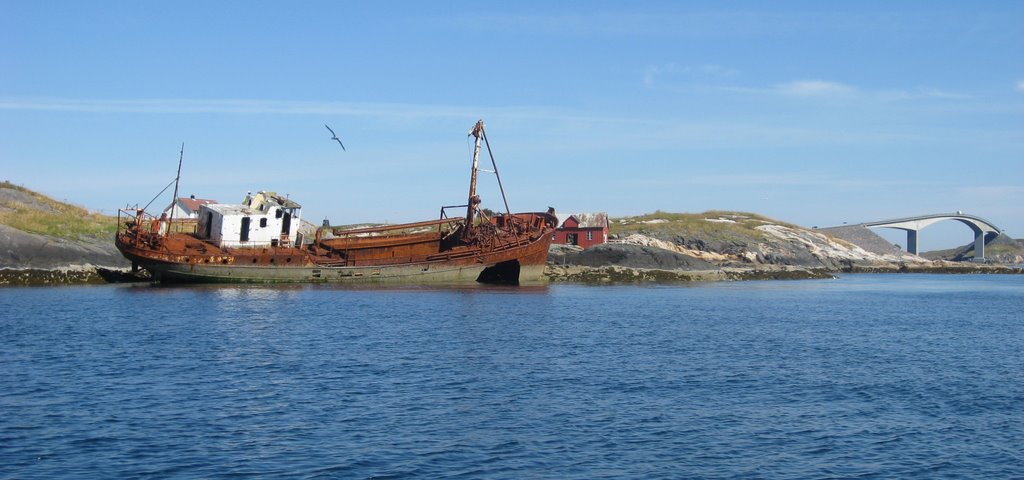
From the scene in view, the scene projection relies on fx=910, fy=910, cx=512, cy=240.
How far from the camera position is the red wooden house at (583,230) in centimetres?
10044

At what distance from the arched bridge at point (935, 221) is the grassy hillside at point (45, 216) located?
5358 inches

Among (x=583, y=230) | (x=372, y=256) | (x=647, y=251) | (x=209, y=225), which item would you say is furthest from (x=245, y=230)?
(x=583, y=230)

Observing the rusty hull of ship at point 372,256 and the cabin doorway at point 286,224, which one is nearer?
the rusty hull of ship at point 372,256

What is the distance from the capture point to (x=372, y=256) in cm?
6512

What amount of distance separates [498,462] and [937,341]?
26.7m

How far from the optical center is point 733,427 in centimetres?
2073

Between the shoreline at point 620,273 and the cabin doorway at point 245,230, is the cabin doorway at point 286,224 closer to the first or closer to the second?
the cabin doorway at point 245,230

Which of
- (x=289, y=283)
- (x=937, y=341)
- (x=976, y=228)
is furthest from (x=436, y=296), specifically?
(x=976, y=228)

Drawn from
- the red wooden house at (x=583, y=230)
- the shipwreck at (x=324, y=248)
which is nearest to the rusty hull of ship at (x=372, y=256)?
the shipwreck at (x=324, y=248)

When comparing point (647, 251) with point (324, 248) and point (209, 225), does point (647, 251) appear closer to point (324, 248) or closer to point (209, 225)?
point (324, 248)

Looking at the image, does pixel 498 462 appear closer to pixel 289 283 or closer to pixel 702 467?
pixel 702 467

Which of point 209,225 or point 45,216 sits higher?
point 45,216

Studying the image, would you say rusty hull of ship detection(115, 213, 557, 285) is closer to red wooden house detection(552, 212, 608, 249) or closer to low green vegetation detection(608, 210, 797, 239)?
red wooden house detection(552, 212, 608, 249)

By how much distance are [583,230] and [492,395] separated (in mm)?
77574
